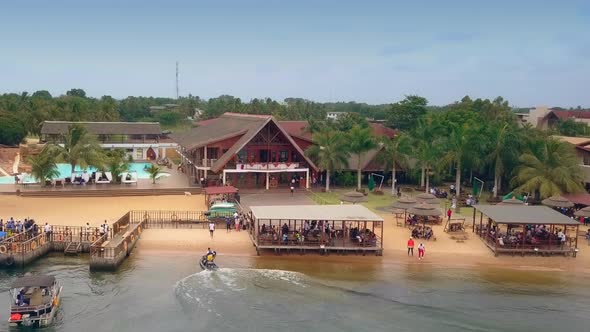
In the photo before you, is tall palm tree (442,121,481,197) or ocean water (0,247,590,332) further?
tall palm tree (442,121,481,197)

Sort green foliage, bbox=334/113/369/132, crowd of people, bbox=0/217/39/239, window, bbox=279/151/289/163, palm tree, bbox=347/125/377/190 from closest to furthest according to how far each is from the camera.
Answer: crowd of people, bbox=0/217/39/239
palm tree, bbox=347/125/377/190
window, bbox=279/151/289/163
green foliage, bbox=334/113/369/132

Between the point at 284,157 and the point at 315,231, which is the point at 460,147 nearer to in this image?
the point at 284,157

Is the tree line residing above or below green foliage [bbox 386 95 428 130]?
below

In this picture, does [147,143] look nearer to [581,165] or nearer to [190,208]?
[190,208]

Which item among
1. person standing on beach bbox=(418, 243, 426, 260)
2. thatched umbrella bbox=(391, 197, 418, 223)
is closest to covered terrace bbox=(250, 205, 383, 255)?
person standing on beach bbox=(418, 243, 426, 260)

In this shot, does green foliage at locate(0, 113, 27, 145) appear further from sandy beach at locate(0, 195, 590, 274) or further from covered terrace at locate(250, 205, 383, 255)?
covered terrace at locate(250, 205, 383, 255)

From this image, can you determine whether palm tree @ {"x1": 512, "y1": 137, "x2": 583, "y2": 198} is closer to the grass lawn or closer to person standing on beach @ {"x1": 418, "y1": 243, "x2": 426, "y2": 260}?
the grass lawn

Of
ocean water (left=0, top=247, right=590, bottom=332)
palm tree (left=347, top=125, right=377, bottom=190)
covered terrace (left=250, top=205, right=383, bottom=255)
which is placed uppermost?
palm tree (left=347, top=125, right=377, bottom=190)

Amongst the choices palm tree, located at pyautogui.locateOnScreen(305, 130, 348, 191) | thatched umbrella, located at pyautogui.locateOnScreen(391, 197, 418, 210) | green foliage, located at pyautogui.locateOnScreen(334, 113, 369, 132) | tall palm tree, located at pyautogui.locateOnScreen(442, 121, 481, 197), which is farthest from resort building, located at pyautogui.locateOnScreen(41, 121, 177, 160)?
thatched umbrella, located at pyautogui.locateOnScreen(391, 197, 418, 210)

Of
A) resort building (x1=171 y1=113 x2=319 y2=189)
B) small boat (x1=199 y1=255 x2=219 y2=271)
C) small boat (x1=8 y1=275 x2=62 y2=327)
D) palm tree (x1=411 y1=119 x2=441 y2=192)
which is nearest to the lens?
small boat (x1=8 y1=275 x2=62 y2=327)
